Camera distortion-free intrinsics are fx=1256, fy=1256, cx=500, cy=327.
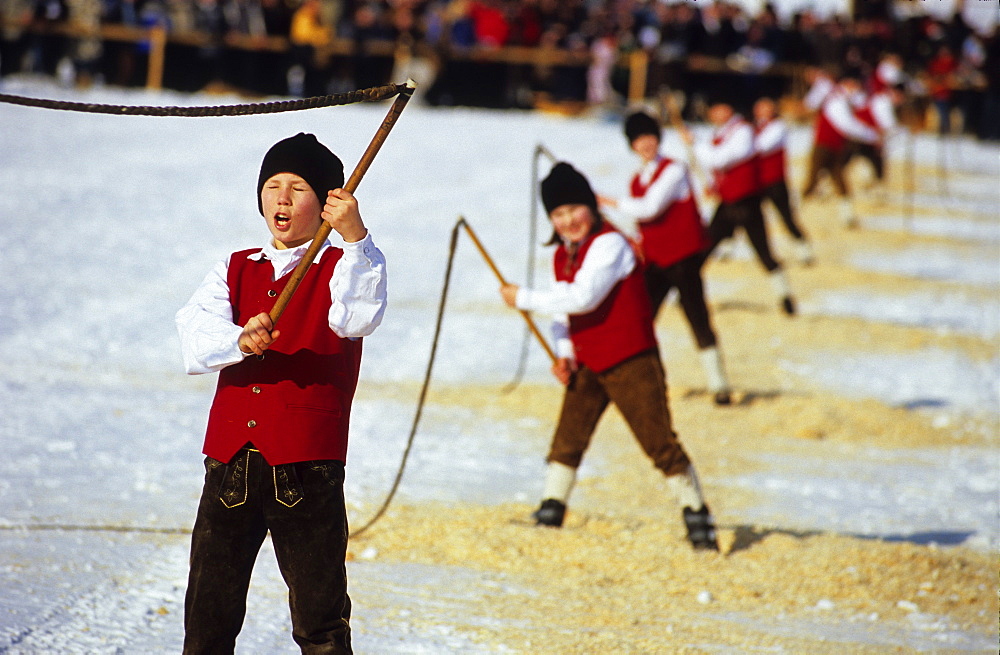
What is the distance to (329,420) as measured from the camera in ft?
10.5

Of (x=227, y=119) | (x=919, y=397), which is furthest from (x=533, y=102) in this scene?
(x=919, y=397)

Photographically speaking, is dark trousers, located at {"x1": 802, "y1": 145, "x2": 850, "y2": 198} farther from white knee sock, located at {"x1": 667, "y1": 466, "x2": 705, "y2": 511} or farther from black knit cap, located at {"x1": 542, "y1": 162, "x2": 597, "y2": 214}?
black knit cap, located at {"x1": 542, "y1": 162, "x2": 597, "y2": 214}

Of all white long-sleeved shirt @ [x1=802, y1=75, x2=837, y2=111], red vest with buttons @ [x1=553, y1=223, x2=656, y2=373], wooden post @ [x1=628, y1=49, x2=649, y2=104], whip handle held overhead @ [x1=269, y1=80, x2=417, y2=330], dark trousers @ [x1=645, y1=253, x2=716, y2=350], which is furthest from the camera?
wooden post @ [x1=628, y1=49, x2=649, y2=104]

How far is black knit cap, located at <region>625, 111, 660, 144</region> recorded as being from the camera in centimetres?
721

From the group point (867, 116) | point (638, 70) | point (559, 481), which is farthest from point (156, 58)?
point (559, 481)

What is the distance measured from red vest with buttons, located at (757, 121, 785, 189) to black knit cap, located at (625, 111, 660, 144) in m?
4.17

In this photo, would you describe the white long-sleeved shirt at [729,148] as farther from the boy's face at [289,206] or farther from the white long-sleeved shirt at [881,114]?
the white long-sleeved shirt at [881,114]

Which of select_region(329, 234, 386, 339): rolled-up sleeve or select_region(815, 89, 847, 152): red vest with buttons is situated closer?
select_region(329, 234, 386, 339): rolled-up sleeve

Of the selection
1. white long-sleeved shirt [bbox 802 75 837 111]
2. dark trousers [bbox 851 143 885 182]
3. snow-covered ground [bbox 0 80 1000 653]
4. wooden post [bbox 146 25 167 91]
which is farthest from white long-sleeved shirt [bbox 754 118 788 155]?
wooden post [bbox 146 25 167 91]

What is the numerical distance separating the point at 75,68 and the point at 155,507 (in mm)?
15732

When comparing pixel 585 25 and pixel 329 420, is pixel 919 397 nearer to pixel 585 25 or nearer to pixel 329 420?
pixel 329 420

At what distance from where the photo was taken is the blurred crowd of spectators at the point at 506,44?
20.0 meters

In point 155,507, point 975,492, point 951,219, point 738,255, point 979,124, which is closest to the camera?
point 155,507

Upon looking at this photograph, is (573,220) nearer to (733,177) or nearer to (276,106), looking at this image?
(276,106)
